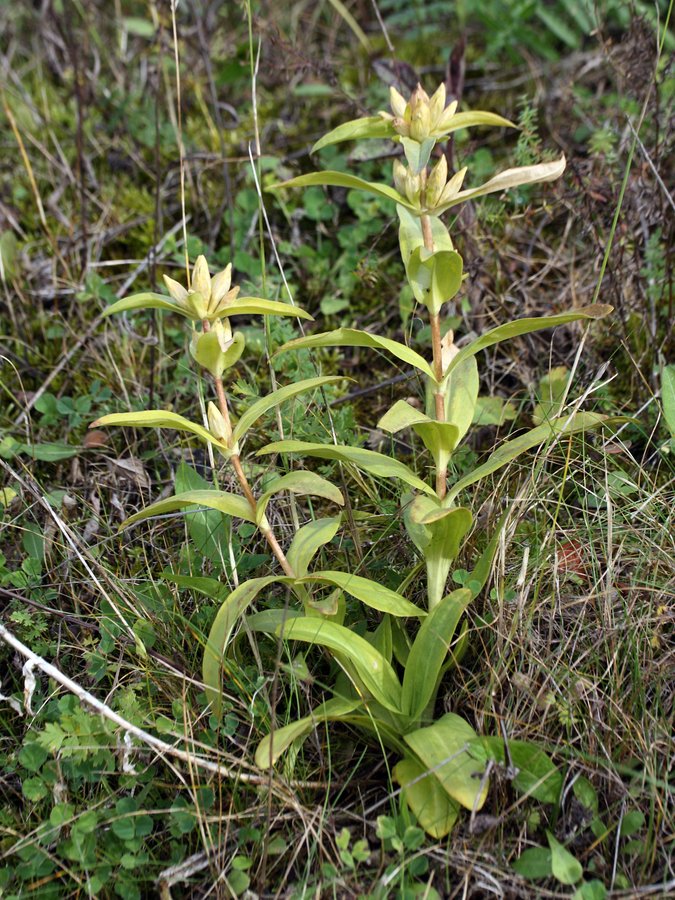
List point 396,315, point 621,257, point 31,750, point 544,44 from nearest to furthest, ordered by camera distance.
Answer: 1. point 31,750
2. point 621,257
3. point 396,315
4. point 544,44

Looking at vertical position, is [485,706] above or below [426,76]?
below

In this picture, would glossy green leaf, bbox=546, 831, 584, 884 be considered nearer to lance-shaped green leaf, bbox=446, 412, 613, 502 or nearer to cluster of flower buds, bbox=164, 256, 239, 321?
lance-shaped green leaf, bbox=446, 412, 613, 502

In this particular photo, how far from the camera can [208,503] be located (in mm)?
1780

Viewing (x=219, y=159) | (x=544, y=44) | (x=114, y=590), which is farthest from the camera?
(x=544, y=44)

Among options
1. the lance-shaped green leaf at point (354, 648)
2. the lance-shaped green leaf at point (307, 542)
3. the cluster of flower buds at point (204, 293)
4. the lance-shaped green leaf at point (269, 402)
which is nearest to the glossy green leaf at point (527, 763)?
the lance-shaped green leaf at point (354, 648)

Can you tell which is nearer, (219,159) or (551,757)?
(551,757)

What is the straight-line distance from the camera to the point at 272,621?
1.81 metres

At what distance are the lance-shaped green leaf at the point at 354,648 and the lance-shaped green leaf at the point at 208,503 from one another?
0.89 feet

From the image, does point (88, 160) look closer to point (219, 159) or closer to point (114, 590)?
point (219, 159)

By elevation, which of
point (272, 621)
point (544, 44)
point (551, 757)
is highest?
point (544, 44)

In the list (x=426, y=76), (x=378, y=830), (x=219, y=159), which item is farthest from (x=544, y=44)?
(x=378, y=830)

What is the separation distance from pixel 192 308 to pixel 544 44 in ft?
9.24

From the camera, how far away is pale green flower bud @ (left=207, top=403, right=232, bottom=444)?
178cm

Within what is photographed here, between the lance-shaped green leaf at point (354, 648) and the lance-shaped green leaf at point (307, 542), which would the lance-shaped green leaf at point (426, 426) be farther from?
the lance-shaped green leaf at point (354, 648)
